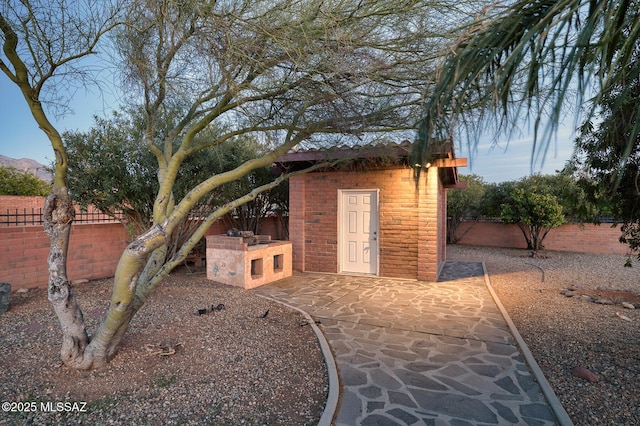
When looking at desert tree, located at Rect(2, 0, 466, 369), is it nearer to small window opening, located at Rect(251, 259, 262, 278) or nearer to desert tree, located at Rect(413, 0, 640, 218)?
desert tree, located at Rect(413, 0, 640, 218)

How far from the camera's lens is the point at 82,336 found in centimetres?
330

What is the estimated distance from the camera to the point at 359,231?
29.9ft

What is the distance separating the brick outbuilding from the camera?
828cm

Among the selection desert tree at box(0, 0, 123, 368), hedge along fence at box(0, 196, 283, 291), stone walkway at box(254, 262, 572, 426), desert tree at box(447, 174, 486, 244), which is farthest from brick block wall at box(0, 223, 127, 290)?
desert tree at box(447, 174, 486, 244)

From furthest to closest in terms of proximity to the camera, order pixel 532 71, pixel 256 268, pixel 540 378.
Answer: pixel 256 268
pixel 540 378
pixel 532 71

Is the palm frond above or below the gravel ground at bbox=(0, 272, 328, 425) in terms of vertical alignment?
above

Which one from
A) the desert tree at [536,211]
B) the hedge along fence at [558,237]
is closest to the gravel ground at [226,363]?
the desert tree at [536,211]

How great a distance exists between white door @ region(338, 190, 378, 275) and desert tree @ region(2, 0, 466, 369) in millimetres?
5101

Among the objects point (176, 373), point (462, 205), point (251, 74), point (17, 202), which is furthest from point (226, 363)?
point (17, 202)

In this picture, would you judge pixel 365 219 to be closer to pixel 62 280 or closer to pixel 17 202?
pixel 62 280

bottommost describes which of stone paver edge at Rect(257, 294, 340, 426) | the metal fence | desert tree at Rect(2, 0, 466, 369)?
stone paver edge at Rect(257, 294, 340, 426)

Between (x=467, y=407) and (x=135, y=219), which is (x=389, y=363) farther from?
(x=135, y=219)

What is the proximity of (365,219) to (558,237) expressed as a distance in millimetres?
10714

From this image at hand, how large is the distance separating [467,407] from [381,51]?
11.0 feet
